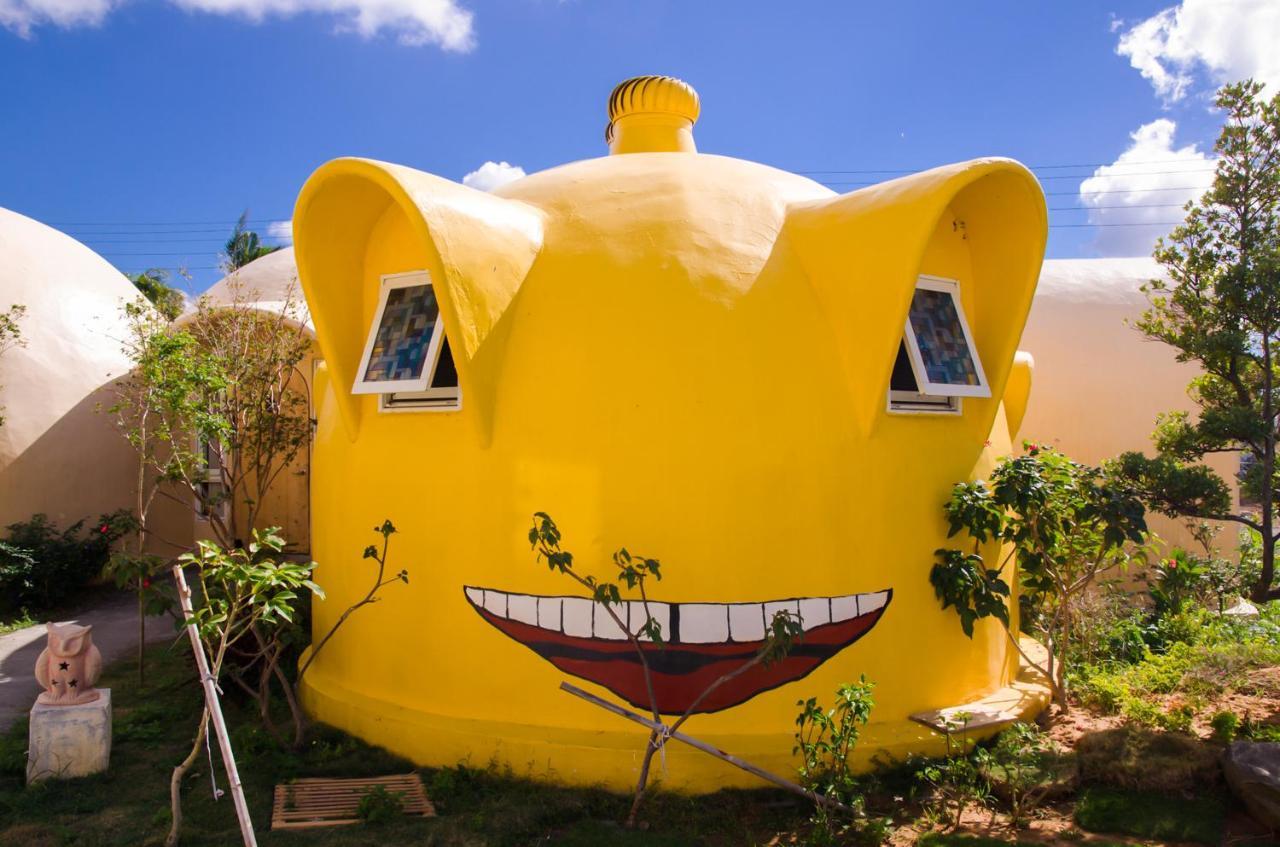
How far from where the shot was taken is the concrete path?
8.14 meters

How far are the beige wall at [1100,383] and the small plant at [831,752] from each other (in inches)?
314

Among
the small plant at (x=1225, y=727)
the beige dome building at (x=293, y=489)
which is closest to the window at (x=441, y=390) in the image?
the beige dome building at (x=293, y=489)

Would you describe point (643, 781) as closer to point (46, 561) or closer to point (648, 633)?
point (648, 633)

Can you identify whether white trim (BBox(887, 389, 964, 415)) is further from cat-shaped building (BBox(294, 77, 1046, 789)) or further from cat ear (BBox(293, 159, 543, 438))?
cat ear (BBox(293, 159, 543, 438))

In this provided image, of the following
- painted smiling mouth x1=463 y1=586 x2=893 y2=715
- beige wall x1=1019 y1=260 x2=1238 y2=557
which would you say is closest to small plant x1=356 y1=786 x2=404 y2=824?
painted smiling mouth x1=463 y1=586 x2=893 y2=715

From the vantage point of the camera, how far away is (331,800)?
18.7ft

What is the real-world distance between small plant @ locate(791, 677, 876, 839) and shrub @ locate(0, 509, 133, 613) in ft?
31.3

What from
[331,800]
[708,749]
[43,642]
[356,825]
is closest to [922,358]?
[708,749]

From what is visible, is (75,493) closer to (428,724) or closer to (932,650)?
(428,724)

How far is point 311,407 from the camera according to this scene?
11703 mm

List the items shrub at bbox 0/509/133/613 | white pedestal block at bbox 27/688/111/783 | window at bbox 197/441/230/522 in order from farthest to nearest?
shrub at bbox 0/509/133/613
window at bbox 197/441/230/522
white pedestal block at bbox 27/688/111/783

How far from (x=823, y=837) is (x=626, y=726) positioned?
142 cm

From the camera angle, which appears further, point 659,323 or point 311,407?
point 311,407

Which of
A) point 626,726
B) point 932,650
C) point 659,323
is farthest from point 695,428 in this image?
point 932,650
